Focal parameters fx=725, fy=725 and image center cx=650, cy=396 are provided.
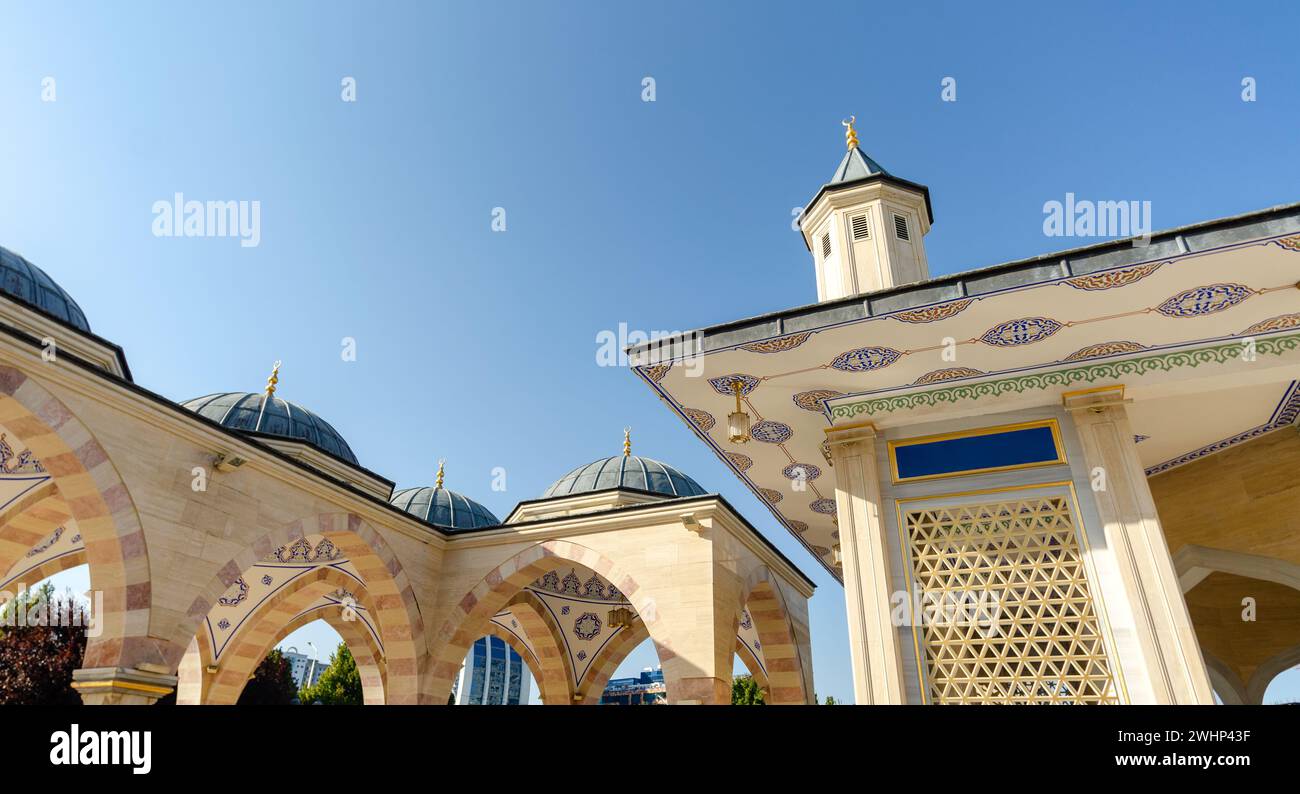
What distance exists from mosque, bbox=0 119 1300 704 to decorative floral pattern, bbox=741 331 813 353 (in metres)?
0.03

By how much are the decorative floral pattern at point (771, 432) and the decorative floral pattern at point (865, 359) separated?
0.95 m

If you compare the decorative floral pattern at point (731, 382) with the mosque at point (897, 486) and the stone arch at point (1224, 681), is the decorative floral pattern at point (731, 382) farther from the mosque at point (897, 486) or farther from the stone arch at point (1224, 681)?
the stone arch at point (1224, 681)

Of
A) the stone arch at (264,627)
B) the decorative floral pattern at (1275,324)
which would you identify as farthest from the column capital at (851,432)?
the stone arch at (264,627)

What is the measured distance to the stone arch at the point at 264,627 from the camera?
909cm

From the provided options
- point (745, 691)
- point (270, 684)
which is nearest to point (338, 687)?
point (270, 684)

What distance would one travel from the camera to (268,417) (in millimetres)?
10133

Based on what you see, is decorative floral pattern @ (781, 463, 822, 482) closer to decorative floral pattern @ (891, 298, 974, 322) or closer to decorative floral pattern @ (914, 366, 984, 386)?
decorative floral pattern @ (914, 366, 984, 386)

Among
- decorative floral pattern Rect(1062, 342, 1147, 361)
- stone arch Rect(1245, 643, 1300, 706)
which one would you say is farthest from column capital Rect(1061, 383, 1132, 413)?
stone arch Rect(1245, 643, 1300, 706)

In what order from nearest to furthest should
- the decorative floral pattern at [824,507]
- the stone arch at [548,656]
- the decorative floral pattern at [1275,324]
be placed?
the decorative floral pattern at [1275,324] < the decorative floral pattern at [824,507] < the stone arch at [548,656]

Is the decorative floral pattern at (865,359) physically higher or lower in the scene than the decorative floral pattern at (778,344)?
lower

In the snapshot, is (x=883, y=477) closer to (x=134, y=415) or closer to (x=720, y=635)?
(x=720, y=635)

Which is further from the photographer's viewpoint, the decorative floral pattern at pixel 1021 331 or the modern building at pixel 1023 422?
the decorative floral pattern at pixel 1021 331

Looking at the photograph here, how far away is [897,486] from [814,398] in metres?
0.85
